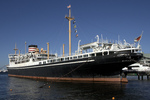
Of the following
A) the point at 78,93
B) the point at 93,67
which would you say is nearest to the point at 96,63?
the point at 93,67

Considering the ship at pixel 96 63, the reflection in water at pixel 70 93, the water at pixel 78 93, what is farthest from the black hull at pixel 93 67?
the reflection in water at pixel 70 93

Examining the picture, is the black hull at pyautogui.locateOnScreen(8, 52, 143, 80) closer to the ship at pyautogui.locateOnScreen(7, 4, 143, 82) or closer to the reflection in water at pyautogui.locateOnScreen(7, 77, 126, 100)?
the ship at pyautogui.locateOnScreen(7, 4, 143, 82)

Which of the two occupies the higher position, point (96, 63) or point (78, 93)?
point (96, 63)

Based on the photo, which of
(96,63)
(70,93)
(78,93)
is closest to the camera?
(78,93)

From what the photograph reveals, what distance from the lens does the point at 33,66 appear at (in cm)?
6206

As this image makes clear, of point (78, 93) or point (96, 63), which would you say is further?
point (96, 63)

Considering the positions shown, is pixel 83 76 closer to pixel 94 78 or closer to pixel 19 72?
pixel 94 78

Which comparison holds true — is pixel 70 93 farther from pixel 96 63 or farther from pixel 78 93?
pixel 96 63

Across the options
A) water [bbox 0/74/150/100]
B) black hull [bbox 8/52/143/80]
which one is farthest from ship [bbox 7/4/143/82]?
water [bbox 0/74/150/100]

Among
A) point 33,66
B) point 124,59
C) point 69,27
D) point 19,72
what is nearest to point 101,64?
point 124,59

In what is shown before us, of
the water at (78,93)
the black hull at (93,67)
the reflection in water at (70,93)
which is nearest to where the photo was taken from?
the water at (78,93)

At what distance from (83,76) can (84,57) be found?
5.51 meters

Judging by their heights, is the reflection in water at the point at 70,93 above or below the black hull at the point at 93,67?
below

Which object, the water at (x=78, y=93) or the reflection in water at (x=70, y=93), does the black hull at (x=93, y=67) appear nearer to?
the water at (x=78, y=93)
